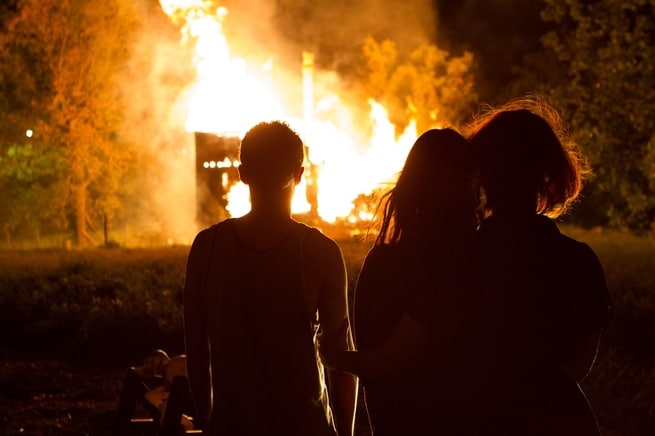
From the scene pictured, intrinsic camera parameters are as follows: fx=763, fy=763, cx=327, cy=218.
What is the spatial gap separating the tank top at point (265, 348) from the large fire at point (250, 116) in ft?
45.2

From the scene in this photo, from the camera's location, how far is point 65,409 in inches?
246

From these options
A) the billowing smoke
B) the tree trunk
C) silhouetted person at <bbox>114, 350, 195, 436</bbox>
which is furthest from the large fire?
silhouetted person at <bbox>114, 350, 195, 436</bbox>

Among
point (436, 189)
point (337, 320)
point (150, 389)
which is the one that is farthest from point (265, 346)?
point (150, 389)

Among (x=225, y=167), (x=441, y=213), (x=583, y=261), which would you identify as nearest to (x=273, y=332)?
(x=441, y=213)

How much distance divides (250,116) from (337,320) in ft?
51.5

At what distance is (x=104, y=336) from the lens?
8047 millimetres

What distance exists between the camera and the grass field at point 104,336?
19.2 ft

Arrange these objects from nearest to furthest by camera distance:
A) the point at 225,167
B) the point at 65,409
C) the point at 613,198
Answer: the point at 65,409 < the point at 225,167 < the point at 613,198

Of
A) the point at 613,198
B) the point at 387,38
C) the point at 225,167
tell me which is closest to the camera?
the point at 225,167

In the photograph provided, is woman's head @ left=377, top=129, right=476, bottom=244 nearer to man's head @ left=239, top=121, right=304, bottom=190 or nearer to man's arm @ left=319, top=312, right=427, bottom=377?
man's arm @ left=319, top=312, right=427, bottom=377

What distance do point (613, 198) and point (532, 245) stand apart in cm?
1998

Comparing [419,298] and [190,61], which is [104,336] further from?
[190,61]

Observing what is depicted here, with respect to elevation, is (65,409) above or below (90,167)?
below

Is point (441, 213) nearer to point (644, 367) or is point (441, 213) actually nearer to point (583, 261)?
point (583, 261)
